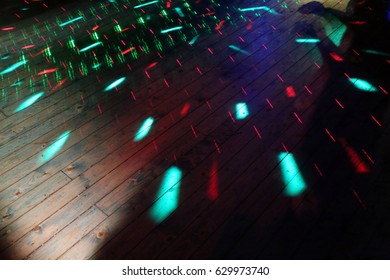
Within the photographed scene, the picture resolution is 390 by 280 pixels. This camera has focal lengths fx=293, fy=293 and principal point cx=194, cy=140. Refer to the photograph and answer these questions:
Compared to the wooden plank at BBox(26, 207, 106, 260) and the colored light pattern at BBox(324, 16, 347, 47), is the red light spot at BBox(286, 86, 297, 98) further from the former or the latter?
the wooden plank at BBox(26, 207, 106, 260)

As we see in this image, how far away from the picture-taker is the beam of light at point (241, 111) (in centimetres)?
254

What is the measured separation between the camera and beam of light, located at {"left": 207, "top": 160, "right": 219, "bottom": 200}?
1.95 m

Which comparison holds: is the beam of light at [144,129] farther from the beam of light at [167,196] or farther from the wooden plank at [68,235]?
the wooden plank at [68,235]

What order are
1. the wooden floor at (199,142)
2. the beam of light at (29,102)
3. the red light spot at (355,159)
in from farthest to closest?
1. the beam of light at (29,102)
2. the red light spot at (355,159)
3. the wooden floor at (199,142)

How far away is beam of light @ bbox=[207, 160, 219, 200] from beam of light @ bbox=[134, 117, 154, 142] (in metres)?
0.66

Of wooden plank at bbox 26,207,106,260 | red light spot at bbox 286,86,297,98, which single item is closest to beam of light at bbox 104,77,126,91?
wooden plank at bbox 26,207,106,260

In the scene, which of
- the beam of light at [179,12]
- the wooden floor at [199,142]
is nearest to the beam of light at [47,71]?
the wooden floor at [199,142]

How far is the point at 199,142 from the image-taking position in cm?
234

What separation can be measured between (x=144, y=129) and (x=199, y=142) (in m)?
0.50

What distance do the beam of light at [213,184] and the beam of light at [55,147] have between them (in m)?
1.27

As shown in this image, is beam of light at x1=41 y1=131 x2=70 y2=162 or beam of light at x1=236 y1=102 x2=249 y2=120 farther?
beam of light at x1=236 y1=102 x2=249 y2=120

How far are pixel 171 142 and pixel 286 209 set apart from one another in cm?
102

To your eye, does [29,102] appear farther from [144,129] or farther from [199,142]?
[199,142]

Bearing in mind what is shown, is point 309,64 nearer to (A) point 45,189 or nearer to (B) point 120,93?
(B) point 120,93
